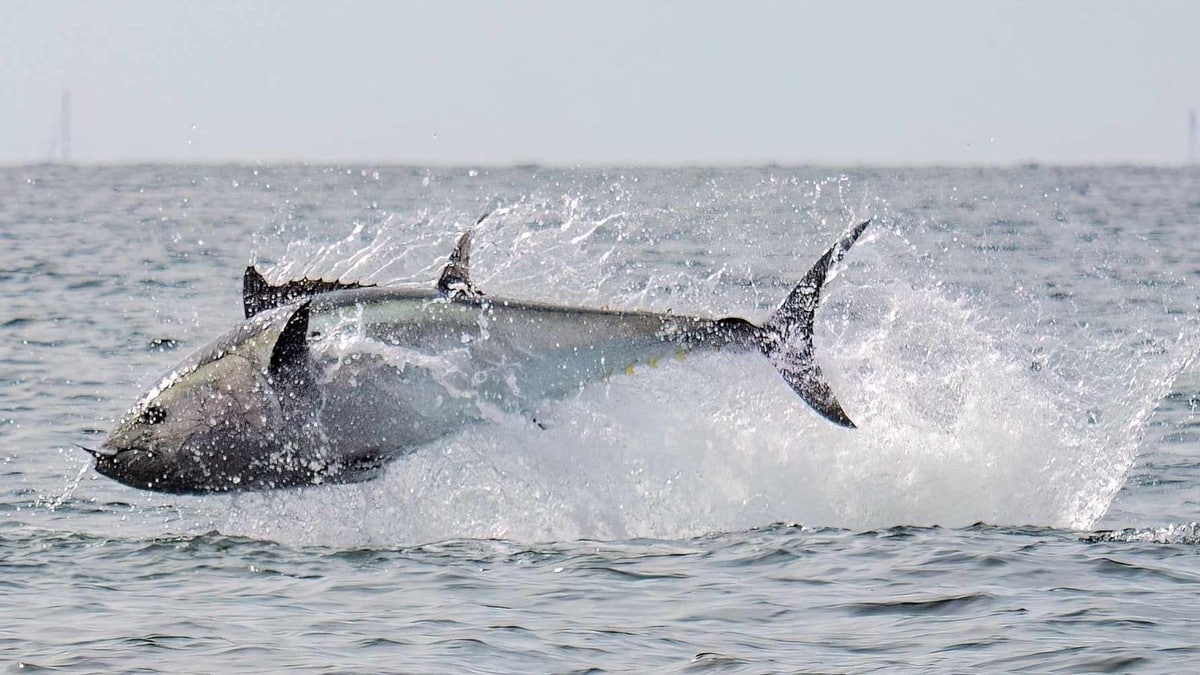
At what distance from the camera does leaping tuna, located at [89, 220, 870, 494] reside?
42.8ft

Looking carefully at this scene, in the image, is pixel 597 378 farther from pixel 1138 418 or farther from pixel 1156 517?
pixel 1138 418

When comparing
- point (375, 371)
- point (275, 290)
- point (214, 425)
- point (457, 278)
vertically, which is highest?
point (457, 278)

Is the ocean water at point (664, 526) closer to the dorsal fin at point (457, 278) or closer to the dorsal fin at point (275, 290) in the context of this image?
the dorsal fin at point (275, 290)

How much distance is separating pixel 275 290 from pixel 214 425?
1208 mm

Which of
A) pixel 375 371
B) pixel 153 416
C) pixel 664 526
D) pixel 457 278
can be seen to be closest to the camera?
pixel 153 416

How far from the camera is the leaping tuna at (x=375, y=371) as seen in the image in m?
13.0

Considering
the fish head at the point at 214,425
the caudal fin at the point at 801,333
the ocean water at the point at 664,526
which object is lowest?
the ocean water at the point at 664,526

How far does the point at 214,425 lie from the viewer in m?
13.0

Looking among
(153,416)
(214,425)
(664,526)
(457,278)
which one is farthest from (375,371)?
(664,526)

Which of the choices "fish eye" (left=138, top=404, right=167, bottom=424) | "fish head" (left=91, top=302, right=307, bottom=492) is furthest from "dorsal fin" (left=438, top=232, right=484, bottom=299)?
"fish eye" (left=138, top=404, right=167, bottom=424)

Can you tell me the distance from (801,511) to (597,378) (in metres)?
2.31

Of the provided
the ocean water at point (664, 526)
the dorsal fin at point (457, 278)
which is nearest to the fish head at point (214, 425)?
the ocean water at point (664, 526)

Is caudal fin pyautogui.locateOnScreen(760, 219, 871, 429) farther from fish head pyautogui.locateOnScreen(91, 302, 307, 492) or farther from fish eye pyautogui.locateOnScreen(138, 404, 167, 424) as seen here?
fish eye pyautogui.locateOnScreen(138, 404, 167, 424)

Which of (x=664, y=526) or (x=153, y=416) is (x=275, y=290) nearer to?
(x=153, y=416)
